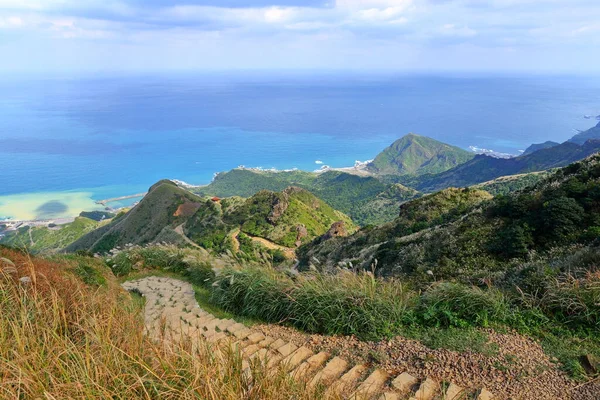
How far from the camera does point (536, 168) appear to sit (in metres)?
105

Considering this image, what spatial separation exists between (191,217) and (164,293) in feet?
167

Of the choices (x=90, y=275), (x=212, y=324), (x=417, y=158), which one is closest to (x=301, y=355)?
(x=212, y=324)

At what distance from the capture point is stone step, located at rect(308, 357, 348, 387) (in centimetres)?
397

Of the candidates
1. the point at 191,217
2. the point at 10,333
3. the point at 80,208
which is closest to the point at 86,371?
the point at 10,333

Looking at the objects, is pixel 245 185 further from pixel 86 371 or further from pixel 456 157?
pixel 86 371

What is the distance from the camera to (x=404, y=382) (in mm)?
3918

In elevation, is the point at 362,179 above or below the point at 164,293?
below

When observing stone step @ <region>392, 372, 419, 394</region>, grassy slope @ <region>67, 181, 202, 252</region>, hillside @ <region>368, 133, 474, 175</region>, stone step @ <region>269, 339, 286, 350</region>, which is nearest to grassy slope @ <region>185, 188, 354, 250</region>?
grassy slope @ <region>67, 181, 202, 252</region>

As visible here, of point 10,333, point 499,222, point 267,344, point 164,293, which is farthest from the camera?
point 499,222

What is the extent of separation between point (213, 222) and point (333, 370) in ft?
170

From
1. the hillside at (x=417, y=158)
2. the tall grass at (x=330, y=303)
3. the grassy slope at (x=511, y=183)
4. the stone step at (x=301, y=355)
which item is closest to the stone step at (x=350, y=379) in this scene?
the stone step at (x=301, y=355)

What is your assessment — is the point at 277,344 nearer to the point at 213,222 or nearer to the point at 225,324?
the point at 225,324

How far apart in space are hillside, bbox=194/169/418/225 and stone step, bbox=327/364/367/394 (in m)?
76.6

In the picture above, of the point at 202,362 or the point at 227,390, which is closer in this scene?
the point at 227,390
